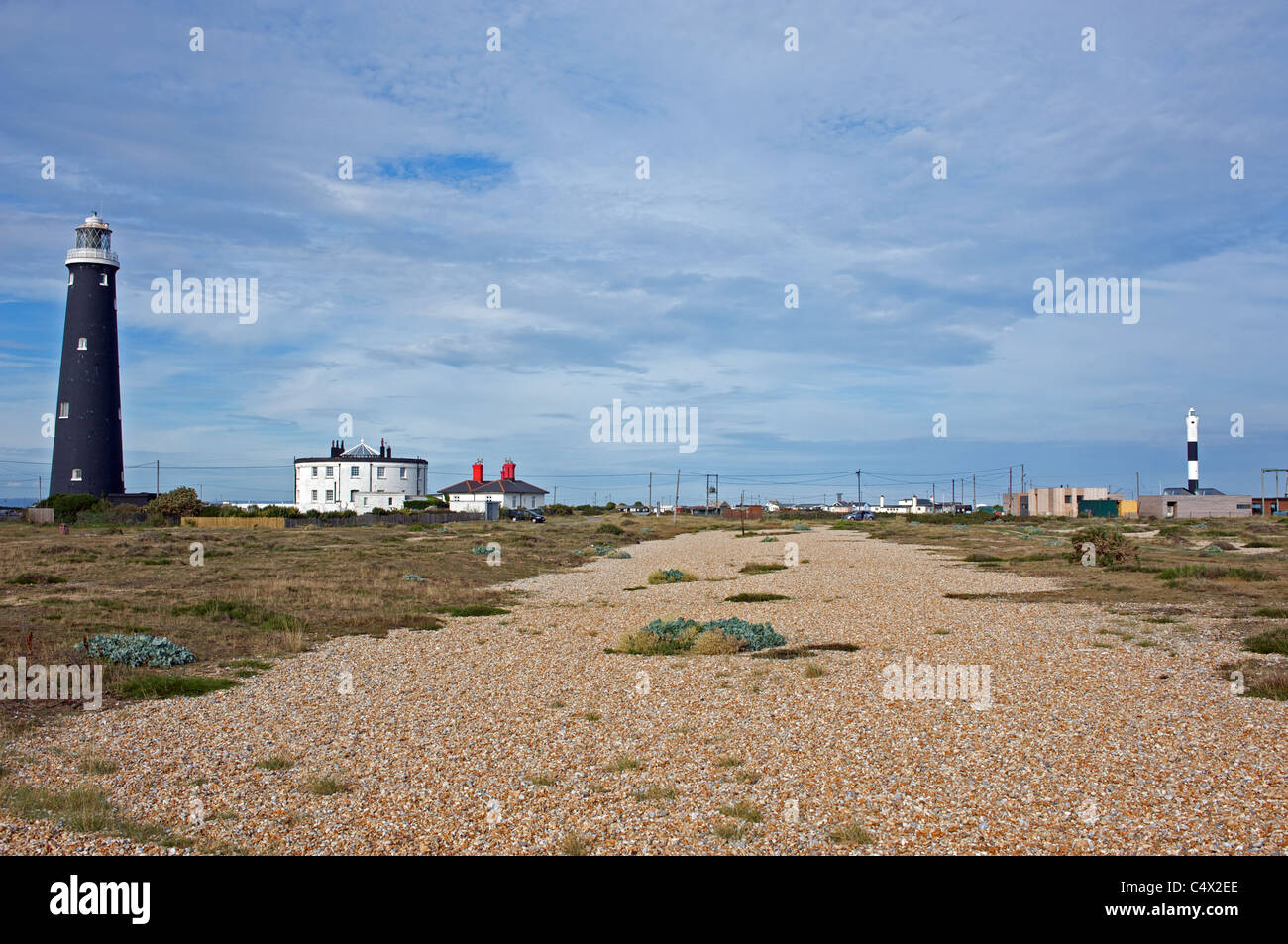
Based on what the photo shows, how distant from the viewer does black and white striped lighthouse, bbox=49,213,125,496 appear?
Answer: 62.7 metres

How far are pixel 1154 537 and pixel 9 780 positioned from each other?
65033mm

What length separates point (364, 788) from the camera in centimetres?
884

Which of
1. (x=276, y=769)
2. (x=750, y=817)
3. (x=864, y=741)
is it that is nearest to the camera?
(x=750, y=817)

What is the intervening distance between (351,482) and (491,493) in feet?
52.4

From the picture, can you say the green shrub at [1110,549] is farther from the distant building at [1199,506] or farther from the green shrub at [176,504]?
the distant building at [1199,506]

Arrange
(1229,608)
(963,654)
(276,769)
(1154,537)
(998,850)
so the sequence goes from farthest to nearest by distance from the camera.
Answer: (1154,537) → (1229,608) → (963,654) → (276,769) → (998,850)

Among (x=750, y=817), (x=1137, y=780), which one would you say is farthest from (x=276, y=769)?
(x=1137, y=780)

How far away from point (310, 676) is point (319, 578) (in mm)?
15184

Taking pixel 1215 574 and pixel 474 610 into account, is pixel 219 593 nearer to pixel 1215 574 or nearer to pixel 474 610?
pixel 474 610

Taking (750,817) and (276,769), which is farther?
(276,769)

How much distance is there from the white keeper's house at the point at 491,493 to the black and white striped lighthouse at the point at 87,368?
3857cm

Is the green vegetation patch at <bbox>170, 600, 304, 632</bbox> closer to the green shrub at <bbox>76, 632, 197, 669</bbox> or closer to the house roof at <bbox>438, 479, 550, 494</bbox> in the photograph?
the green shrub at <bbox>76, 632, 197, 669</bbox>

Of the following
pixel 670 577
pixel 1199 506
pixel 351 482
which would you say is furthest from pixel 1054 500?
pixel 670 577
